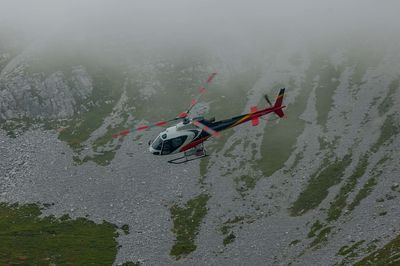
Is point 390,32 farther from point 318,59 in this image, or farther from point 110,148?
point 110,148

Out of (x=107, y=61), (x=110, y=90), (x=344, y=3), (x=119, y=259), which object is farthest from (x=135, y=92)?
(x=344, y=3)

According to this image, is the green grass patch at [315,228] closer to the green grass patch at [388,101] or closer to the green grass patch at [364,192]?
the green grass patch at [364,192]

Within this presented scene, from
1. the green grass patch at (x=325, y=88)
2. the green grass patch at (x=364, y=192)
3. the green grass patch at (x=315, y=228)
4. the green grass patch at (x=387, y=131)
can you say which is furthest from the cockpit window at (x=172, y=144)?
the green grass patch at (x=325, y=88)

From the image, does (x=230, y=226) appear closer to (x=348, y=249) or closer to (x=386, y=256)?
(x=348, y=249)

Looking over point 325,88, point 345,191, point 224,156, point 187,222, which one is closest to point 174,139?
point 187,222

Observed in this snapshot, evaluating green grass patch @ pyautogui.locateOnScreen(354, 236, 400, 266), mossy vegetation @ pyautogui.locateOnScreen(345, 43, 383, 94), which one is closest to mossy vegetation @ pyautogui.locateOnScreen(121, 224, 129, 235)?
green grass patch @ pyautogui.locateOnScreen(354, 236, 400, 266)

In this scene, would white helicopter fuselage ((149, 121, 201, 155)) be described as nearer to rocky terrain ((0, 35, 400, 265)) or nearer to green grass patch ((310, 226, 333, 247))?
rocky terrain ((0, 35, 400, 265))
